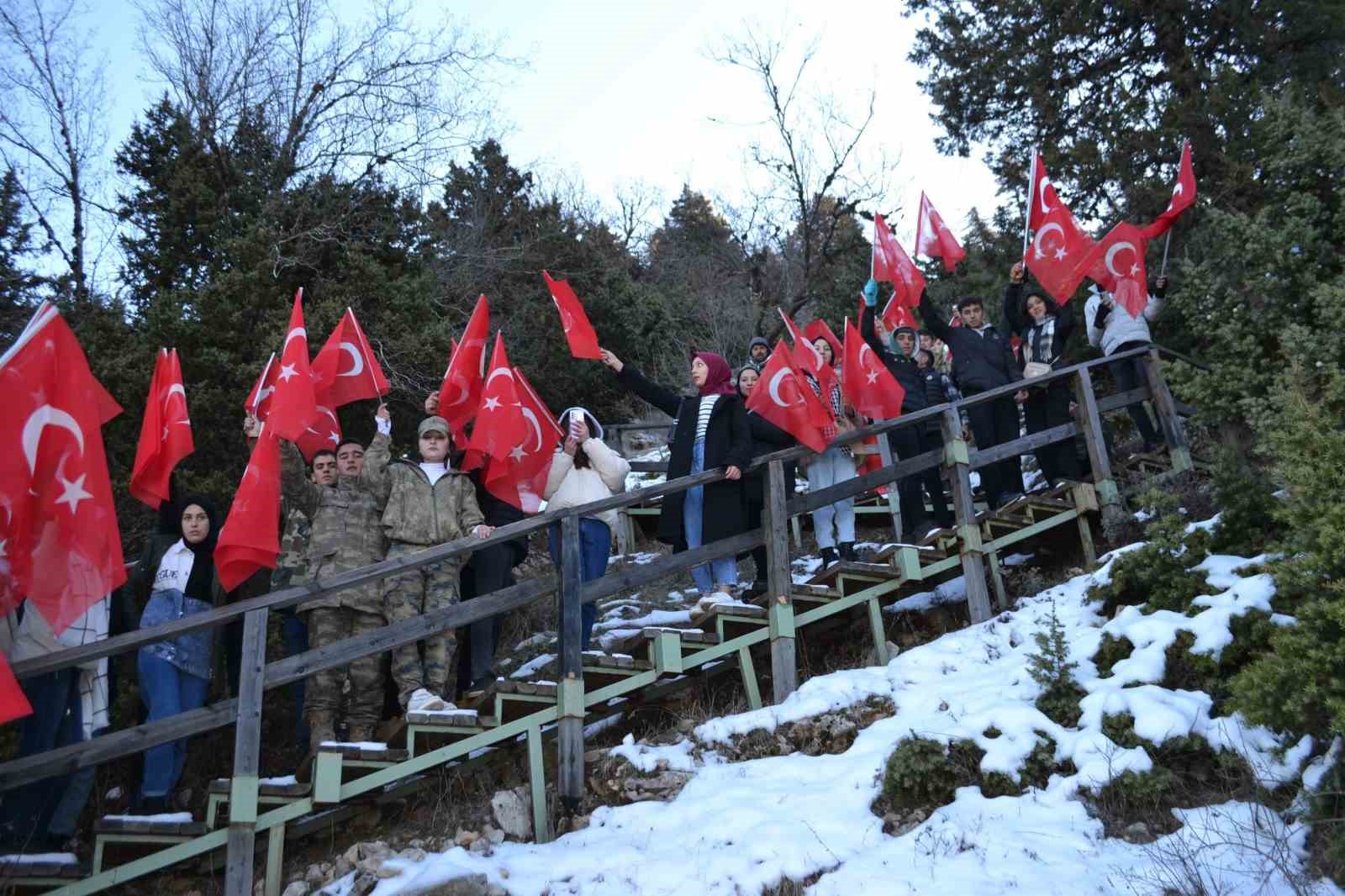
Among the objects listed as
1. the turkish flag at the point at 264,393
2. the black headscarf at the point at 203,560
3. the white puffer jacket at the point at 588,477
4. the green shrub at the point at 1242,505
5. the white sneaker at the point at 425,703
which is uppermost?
the turkish flag at the point at 264,393

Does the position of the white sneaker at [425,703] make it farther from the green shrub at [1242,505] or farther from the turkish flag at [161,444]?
the green shrub at [1242,505]

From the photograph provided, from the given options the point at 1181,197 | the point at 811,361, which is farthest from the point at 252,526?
the point at 1181,197

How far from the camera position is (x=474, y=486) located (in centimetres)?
763

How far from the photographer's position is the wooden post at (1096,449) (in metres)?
9.07

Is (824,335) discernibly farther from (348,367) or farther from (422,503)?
(422,503)

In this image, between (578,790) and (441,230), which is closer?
(578,790)

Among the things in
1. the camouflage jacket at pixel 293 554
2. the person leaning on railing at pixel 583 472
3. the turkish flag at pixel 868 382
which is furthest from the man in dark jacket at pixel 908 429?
the camouflage jacket at pixel 293 554

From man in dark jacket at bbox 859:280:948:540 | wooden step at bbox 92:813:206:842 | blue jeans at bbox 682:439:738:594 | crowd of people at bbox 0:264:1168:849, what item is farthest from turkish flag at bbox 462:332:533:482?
man in dark jacket at bbox 859:280:948:540

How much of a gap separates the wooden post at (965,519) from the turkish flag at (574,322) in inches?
111

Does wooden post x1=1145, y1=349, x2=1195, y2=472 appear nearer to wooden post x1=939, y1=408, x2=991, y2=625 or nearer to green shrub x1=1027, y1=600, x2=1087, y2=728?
wooden post x1=939, y1=408, x2=991, y2=625

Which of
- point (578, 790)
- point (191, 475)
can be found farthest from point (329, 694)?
point (191, 475)

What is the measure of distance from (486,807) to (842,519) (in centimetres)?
361

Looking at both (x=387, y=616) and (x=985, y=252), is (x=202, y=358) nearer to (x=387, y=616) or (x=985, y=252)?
(x=387, y=616)

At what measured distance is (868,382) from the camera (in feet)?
29.3
